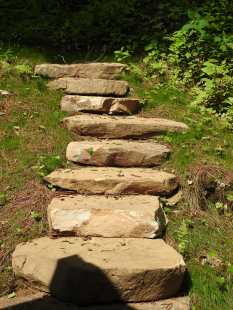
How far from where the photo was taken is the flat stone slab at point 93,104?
14.3 ft

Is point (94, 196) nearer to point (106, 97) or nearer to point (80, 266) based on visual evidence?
point (80, 266)

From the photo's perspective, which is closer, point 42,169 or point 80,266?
point 80,266

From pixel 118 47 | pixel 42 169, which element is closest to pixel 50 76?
pixel 118 47

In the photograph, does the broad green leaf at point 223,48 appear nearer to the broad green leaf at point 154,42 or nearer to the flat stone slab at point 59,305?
the broad green leaf at point 154,42

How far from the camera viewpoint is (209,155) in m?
3.69

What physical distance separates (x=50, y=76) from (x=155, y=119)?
201cm

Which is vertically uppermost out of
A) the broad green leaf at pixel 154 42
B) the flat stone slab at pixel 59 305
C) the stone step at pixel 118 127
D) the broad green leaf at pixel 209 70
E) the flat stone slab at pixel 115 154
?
the broad green leaf at pixel 154 42

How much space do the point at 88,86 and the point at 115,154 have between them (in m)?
1.54

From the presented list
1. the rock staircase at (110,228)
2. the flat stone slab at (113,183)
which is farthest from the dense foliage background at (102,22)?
the flat stone slab at (113,183)

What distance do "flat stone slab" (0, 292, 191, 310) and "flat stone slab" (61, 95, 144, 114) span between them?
2.77m

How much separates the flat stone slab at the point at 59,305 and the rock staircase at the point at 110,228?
0.01 meters

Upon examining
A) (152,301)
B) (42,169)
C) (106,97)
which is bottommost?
(152,301)

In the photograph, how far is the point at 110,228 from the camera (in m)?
2.71

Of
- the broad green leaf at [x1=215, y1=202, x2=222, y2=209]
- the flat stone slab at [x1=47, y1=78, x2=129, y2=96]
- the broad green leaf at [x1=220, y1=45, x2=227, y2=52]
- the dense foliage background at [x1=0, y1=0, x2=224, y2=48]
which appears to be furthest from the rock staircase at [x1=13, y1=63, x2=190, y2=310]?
the dense foliage background at [x1=0, y1=0, x2=224, y2=48]
